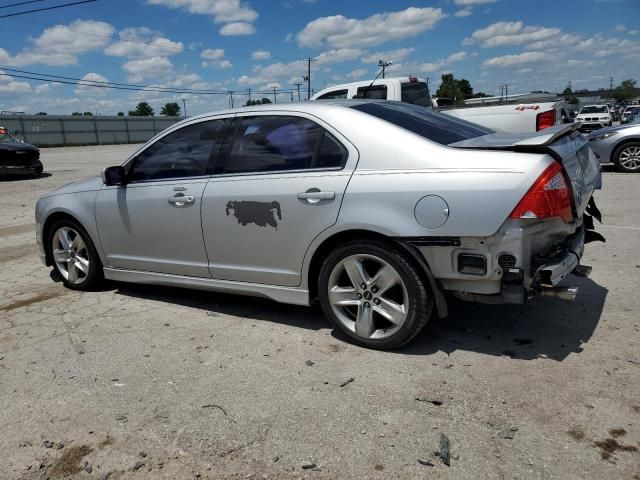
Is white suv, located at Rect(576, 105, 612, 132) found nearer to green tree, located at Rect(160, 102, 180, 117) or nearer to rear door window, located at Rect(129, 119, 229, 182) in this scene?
rear door window, located at Rect(129, 119, 229, 182)

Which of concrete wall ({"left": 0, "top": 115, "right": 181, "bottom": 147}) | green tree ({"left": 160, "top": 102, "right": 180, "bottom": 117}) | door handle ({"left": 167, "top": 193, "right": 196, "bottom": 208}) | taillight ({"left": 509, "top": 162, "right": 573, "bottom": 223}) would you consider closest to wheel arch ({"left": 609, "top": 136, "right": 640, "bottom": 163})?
taillight ({"left": 509, "top": 162, "right": 573, "bottom": 223})

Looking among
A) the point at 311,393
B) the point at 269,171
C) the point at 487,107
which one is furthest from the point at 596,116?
the point at 311,393

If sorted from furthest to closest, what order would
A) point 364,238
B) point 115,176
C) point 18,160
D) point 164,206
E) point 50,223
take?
point 18,160, point 50,223, point 115,176, point 164,206, point 364,238

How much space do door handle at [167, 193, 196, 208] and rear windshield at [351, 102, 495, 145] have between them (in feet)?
4.79

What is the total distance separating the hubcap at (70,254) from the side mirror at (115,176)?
0.84 meters

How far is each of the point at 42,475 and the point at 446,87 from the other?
81306 mm

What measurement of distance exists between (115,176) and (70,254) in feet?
3.87

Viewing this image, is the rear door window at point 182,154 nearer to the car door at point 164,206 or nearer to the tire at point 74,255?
the car door at point 164,206

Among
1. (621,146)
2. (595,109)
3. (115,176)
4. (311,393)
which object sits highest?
(595,109)

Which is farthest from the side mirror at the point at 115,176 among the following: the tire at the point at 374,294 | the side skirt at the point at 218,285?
the tire at the point at 374,294

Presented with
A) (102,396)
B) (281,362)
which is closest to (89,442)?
(102,396)

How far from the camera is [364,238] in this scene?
137 inches

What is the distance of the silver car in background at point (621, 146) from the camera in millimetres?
Result: 12180

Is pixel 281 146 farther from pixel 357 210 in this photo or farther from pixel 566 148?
pixel 566 148
